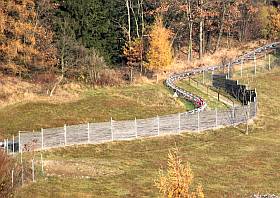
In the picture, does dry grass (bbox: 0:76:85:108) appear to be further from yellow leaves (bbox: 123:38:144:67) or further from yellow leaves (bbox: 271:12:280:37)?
yellow leaves (bbox: 271:12:280:37)

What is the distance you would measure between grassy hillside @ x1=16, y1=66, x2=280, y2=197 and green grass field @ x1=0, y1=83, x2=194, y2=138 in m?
9.74

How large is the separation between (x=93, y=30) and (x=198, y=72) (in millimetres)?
16166

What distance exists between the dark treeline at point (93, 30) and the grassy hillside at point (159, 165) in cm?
2721

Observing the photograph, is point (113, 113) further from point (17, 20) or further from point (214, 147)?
point (17, 20)

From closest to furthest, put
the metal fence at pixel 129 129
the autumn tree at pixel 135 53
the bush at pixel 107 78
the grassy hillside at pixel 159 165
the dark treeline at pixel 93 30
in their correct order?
the grassy hillside at pixel 159 165 → the metal fence at pixel 129 129 → the dark treeline at pixel 93 30 → the bush at pixel 107 78 → the autumn tree at pixel 135 53

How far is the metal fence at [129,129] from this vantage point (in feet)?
144

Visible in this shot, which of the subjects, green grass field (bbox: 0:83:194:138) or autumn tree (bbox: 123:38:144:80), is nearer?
green grass field (bbox: 0:83:194:138)

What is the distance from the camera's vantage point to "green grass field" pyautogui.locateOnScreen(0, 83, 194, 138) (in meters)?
54.6

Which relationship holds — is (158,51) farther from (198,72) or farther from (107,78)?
(107,78)

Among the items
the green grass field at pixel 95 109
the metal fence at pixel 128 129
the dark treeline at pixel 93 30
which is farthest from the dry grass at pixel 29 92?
the metal fence at pixel 128 129

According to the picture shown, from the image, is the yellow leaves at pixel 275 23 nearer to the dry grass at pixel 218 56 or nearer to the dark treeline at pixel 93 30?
the dark treeline at pixel 93 30

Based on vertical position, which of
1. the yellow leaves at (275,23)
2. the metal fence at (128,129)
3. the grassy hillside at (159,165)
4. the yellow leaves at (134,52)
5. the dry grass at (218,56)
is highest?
the yellow leaves at (275,23)

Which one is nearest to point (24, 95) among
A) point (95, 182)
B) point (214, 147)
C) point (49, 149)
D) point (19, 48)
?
point (19, 48)

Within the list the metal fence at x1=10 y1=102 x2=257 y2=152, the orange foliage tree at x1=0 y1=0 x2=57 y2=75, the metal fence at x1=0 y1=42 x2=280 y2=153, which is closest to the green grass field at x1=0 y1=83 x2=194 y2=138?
the metal fence at x1=0 y1=42 x2=280 y2=153
